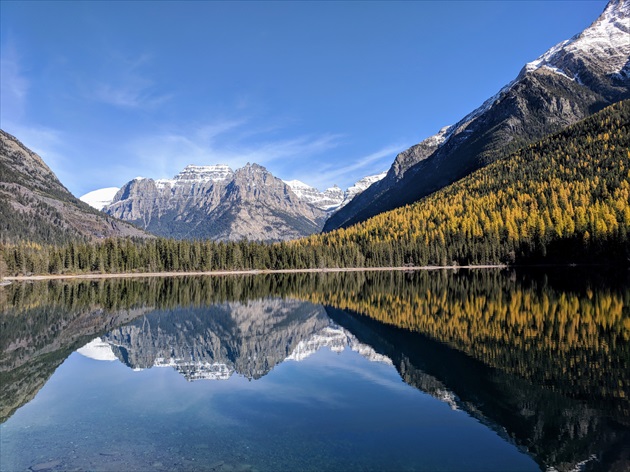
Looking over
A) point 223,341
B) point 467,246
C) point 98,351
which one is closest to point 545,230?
point 467,246

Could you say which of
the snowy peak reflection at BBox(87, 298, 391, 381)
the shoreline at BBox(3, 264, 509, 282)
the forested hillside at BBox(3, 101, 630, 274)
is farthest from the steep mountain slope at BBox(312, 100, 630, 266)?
the snowy peak reflection at BBox(87, 298, 391, 381)

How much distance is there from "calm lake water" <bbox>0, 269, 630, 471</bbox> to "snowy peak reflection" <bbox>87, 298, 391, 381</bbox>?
10.3 inches

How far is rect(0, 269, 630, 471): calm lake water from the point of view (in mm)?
18281

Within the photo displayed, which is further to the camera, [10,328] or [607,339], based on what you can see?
[10,328]

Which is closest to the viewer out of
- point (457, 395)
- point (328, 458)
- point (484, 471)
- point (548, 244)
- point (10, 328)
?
point (484, 471)

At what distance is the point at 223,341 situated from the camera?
150 feet

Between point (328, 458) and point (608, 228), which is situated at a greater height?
point (608, 228)

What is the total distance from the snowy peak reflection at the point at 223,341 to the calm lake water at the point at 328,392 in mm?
261

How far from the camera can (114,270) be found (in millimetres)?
176125

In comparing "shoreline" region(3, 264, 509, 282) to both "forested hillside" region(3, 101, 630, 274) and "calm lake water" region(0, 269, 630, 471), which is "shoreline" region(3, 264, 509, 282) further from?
"calm lake water" region(0, 269, 630, 471)

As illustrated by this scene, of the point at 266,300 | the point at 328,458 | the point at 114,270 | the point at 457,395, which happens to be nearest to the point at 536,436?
the point at 457,395

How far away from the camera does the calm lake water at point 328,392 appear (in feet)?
60.0

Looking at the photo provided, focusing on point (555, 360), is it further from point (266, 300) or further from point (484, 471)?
point (266, 300)

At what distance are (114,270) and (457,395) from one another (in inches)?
6842
